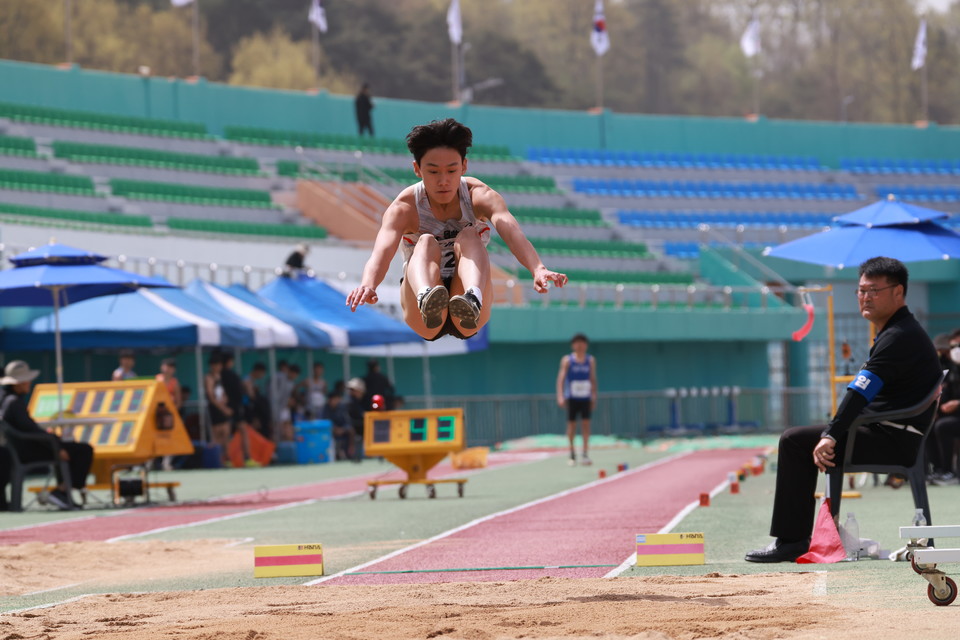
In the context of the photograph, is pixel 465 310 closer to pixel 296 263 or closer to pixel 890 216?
pixel 890 216

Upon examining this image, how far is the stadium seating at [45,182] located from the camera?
30484 millimetres

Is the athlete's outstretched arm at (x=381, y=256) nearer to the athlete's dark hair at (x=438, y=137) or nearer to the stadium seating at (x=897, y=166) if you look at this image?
the athlete's dark hair at (x=438, y=137)

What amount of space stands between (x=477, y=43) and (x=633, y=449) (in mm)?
40326

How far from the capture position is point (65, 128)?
35438mm

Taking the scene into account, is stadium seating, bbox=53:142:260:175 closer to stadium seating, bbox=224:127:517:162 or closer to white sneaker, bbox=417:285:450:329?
stadium seating, bbox=224:127:517:162

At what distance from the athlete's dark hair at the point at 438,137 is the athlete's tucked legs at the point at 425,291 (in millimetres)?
498

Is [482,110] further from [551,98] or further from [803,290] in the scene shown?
[803,290]

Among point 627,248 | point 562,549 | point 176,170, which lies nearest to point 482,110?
point 627,248

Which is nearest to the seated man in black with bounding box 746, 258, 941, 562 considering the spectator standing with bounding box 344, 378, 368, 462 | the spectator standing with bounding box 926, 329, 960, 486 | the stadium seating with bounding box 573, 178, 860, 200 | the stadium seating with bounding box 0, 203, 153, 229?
the spectator standing with bounding box 926, 329, 960, 486

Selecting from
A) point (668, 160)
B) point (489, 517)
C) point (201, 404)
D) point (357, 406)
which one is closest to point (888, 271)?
point (489, 517)

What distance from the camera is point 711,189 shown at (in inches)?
1719

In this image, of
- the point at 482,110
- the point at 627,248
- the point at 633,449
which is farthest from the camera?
the point at 482,110

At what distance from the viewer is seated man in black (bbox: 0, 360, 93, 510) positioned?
14.7 m

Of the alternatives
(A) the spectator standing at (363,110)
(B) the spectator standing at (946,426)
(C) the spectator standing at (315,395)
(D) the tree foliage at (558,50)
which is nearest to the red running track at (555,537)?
(B) the spectator standing at (946,426)
